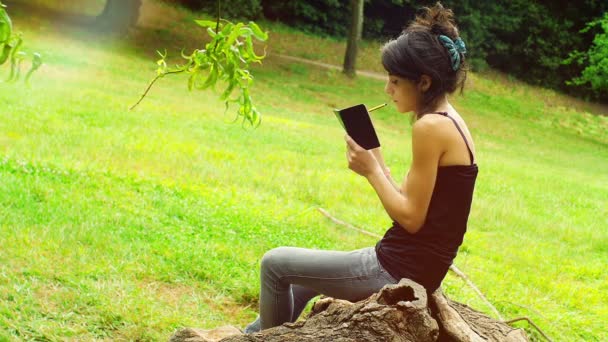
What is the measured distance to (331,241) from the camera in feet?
22.0

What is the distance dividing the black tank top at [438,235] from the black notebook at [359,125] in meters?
0.32

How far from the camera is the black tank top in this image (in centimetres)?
317

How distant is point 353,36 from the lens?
2530 centimetres

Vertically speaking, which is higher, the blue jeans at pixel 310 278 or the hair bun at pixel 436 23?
the hair bun at pixel 436 23

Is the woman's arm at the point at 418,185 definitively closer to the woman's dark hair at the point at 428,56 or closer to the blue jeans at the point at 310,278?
the woman's dark hair at the point at 428,56

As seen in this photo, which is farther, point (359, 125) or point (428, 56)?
point (359, 125)

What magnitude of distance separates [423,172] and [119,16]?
22.2 metres

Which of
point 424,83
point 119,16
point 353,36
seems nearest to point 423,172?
point 424,83

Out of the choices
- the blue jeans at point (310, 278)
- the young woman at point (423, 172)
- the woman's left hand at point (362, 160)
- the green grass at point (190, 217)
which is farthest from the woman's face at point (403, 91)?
the green grass at point (190, 217)

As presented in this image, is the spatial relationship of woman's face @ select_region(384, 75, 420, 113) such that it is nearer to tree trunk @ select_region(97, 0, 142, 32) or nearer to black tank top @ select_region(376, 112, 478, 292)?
black tank top @ select_region(376, 112, 478, 292)

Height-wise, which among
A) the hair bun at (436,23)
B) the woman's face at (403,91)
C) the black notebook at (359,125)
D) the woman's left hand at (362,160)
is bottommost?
the woman's left hand at (362,160)

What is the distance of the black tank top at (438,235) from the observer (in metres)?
3.17

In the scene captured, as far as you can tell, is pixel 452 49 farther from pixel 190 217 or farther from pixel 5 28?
pixel 190 217

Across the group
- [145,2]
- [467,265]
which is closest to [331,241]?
[467,265]
